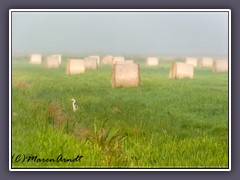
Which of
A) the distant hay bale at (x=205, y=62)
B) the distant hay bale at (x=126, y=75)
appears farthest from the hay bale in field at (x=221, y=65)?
the distant hay bale at (x=126, y=75)

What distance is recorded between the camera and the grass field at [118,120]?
251 inches

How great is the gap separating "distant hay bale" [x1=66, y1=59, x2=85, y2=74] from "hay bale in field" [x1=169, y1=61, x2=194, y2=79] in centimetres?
100

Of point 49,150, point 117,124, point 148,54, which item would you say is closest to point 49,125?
point 49,150

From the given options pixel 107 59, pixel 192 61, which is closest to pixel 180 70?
pixel 192 61

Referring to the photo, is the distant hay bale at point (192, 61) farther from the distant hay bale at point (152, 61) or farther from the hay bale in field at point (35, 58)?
the hay bale in field at point (35, 58)

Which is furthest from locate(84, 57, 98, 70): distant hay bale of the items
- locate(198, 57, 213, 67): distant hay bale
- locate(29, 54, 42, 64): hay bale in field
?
locate(198, 57, 213, 67): distant hay bale

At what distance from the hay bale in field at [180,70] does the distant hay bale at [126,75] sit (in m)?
0.39

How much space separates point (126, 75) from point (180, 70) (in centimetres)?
63

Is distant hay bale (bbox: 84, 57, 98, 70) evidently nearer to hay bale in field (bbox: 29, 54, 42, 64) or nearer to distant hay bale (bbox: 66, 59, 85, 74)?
distant hay bale (bbox: 66, 59, 85, 74)

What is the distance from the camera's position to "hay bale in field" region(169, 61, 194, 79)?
6562 mm

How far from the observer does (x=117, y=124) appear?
6.52m
